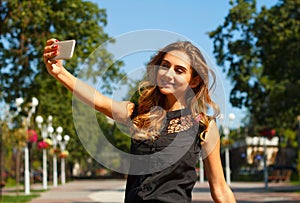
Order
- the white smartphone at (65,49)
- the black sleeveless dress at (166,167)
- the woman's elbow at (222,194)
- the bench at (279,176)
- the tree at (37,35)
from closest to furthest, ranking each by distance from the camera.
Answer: the white smartphone at (65,49) → the black sleeveless dress at (166,167) → the woman's elbow at (222,194) → the tree at (37,35) → the bench at (279,176)

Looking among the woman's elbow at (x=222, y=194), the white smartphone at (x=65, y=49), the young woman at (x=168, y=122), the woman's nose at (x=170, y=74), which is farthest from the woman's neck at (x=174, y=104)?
the white smartphone at (x=65, y=49)

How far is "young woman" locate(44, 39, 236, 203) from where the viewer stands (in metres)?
2.52

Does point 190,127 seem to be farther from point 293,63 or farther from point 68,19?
point 293,63

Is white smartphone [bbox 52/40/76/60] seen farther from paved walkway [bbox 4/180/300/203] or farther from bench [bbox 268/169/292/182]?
bench [bbox 268/169/292/182]

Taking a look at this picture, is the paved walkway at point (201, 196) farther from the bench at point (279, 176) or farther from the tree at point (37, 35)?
the bench at point (279, 176)

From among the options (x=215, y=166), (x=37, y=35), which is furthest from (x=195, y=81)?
(x=37, y=35)

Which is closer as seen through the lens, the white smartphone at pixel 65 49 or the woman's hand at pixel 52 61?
the white smartphone at pixel 65 49

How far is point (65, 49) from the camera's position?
2.43 meters

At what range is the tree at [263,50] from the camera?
24.2 meters

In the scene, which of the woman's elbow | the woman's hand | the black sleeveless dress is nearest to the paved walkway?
the woman's elbow

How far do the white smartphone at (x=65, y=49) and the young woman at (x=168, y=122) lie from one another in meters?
0.04

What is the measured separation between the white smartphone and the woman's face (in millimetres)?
444

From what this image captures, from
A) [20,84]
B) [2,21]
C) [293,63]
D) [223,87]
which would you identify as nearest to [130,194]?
[223,87]

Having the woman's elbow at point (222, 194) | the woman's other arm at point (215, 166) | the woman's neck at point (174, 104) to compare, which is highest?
the woman's neck at point (174, 104)
